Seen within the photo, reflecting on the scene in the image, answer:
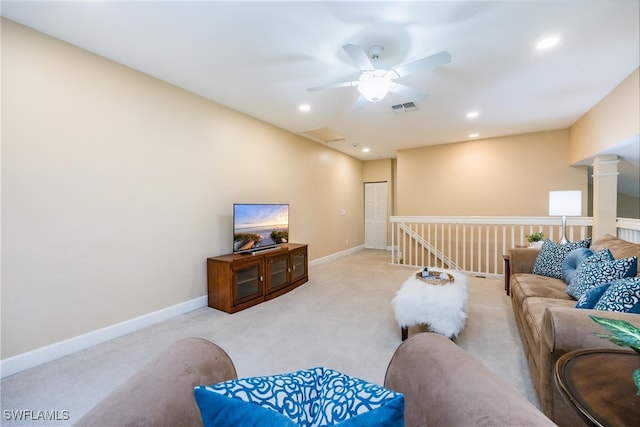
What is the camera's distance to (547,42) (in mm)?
2242

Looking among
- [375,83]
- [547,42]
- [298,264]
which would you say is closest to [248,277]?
[298,264]

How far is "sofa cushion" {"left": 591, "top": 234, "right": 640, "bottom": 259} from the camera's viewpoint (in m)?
1.91

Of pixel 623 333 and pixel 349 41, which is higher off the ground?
pixel 349 41

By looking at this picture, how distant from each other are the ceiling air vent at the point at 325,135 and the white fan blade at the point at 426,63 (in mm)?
2678

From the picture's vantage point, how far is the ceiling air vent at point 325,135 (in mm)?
4824

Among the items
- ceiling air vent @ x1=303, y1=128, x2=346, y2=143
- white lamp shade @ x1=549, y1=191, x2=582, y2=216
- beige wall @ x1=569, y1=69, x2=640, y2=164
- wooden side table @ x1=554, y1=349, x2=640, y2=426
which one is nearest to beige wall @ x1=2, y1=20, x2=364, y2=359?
ceiling air vent @ x1=303, y1=128, x2=346, y2=143

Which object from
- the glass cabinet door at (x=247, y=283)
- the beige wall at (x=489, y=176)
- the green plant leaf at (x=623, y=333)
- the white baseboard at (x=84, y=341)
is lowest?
the white baseboard at (x=84, y=341)

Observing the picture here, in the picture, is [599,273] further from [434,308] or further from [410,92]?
[410,92]

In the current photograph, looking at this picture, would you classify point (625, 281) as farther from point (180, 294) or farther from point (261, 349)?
point (180, 294)

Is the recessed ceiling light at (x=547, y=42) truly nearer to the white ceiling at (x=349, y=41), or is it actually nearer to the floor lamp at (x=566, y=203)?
the white ceiling at (x=349, y=41)

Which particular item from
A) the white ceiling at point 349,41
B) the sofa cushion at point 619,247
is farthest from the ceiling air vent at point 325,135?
the sofa cushion at point 619,247

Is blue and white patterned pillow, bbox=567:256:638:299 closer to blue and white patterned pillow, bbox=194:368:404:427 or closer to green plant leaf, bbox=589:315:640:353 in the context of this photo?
green plant leaf, bbox=589:315:640:353

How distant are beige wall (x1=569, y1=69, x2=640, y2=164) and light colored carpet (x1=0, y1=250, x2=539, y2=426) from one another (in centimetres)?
233

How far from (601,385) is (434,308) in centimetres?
132
